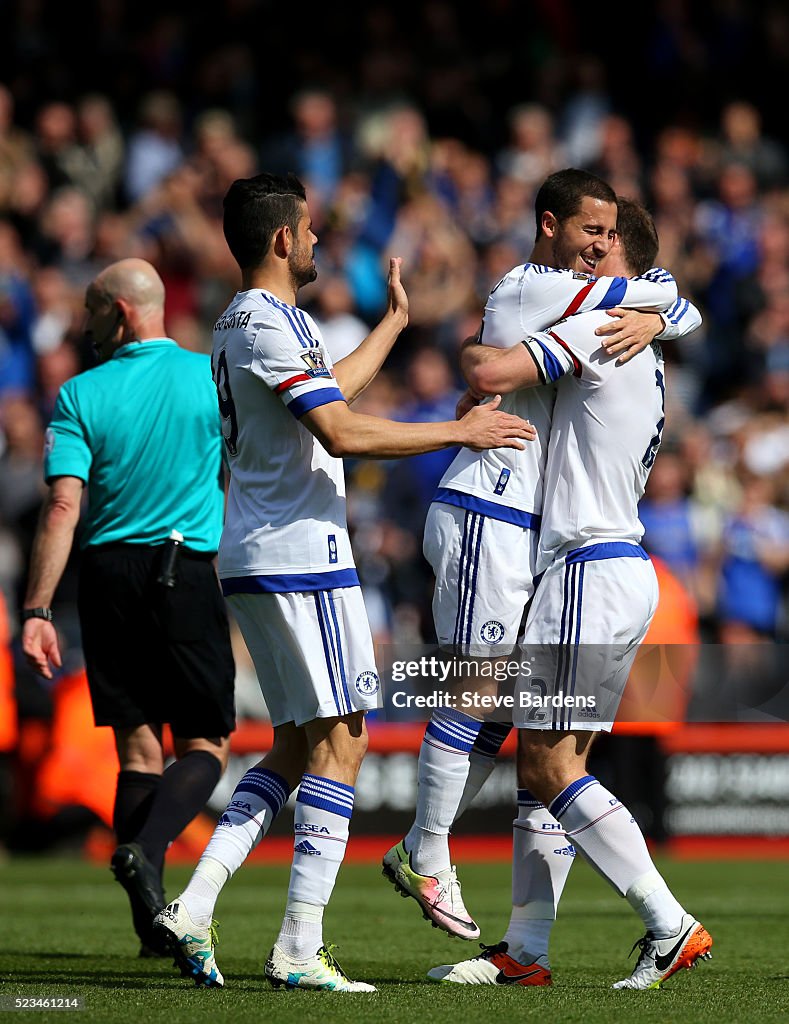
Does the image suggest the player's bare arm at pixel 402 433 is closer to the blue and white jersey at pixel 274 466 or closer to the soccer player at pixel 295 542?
the soccer player at pixel 295 542

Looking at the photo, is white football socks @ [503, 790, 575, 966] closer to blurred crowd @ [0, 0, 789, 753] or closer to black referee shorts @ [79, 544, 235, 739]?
black referee shorts @ [79, 544, 235, 739]

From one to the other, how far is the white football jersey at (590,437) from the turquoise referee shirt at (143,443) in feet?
5.30

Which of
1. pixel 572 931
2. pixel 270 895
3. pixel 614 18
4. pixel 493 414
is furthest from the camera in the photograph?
pixel 614 18

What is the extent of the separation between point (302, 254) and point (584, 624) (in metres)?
1.53

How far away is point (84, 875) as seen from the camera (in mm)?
10164

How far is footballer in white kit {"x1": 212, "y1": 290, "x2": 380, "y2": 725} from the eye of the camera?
5.37m

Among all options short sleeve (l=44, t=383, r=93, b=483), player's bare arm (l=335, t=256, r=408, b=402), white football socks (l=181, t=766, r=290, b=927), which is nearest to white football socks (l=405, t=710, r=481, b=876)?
white football socks (l=181, t=766, r=290, b=927)

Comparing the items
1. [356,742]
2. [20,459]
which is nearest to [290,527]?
[356,742]

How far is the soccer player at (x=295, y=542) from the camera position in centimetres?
531

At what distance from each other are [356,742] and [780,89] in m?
13.9

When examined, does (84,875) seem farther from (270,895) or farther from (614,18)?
(614,18)

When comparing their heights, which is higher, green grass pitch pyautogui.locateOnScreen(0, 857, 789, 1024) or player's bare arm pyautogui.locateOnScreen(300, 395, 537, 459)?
player's bare arm pyautogui.locateOnScreen(300, 395, 537, 459)

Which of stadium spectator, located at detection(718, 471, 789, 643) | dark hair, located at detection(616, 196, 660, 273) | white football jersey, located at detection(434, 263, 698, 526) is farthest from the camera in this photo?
stadium spectator, located at detection(718, 471, 789, 643)

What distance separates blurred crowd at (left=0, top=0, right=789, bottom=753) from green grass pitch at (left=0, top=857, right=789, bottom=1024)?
2.39m
